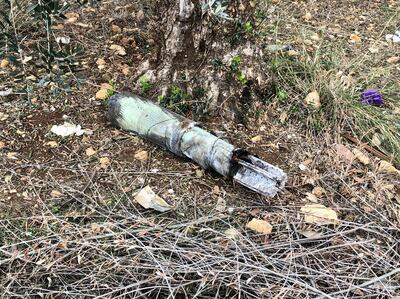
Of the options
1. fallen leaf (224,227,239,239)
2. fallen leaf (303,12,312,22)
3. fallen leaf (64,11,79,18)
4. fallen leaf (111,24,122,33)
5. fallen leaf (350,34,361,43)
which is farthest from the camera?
fallen leaf (303,12,312,22)

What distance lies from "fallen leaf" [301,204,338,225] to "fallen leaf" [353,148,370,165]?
39 centimetres

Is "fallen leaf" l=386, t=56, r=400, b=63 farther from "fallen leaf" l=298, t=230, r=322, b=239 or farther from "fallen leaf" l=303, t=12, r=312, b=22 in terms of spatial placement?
"fallen leaf" l=298, t=230, r=322, b=239

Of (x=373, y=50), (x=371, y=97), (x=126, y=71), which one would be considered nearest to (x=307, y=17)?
(x=373, y=50)

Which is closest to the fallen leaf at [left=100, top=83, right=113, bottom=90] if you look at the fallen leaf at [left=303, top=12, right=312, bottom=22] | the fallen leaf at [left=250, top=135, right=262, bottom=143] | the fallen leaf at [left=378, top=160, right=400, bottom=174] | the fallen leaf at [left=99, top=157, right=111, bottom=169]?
the fallen leaf at [left=99, top=157, right=111, bottom=169]

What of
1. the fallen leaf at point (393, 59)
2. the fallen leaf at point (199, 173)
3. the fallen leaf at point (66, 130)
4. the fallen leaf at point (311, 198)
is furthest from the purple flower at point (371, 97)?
the fallen leaf at point (66, 130)

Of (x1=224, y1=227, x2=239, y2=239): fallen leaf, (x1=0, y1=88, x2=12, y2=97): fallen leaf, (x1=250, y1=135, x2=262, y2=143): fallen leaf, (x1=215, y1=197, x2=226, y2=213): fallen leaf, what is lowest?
(x1=0, y1=88, x2=12, y2=97): fallen leaf

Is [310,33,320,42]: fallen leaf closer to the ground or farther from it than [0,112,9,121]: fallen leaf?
farther from it

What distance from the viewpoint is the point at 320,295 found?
1.66m

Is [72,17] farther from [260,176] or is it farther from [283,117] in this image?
[260,176]

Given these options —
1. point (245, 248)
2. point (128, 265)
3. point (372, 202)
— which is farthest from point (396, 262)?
point (128, 265)

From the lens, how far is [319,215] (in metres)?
1.92

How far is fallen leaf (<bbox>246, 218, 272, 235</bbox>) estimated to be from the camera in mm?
1854

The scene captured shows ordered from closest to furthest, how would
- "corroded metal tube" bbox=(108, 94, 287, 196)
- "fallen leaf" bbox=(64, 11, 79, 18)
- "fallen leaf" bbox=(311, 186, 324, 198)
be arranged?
"corroded metal tube" bbox=(108, 94, 287, 196)
"fallen leaf" bbox=(311, 186, 324, 198)
"fallen leaf" bbox=(64, 11, 79, 18)

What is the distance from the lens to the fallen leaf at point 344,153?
221 cm
